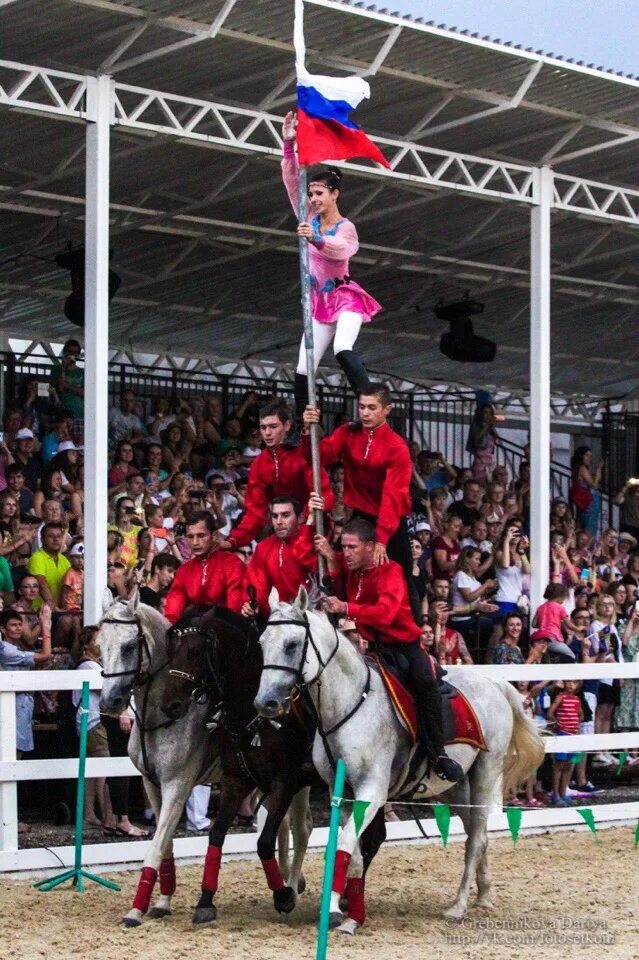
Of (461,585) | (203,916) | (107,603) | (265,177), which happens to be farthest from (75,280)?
(203,916)

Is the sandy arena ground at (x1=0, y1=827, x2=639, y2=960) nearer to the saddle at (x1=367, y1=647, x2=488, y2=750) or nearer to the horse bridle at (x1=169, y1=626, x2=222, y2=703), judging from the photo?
the saddle at (x1=367, y1=647, x2=488, y2=750)

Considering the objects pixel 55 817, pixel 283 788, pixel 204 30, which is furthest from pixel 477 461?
pixel 283 788

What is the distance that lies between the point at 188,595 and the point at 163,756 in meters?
1.08

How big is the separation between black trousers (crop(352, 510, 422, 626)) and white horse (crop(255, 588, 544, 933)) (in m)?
0.58

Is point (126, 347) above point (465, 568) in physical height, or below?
Result: above

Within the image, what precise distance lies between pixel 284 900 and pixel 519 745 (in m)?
1.98

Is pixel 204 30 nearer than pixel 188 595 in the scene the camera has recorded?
No

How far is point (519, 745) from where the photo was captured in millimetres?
10008

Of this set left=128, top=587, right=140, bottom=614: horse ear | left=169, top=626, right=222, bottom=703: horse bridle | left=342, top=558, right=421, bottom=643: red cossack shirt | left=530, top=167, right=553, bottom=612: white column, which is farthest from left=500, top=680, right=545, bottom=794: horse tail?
left=530, top=167, right=553, bottom=612: white column

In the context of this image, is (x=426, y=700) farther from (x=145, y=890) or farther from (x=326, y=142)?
(x=326, y=142)

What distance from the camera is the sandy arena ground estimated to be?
792cm

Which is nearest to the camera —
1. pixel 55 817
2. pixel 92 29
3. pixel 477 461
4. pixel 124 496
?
pixel 55 817

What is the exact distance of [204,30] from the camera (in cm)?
1323

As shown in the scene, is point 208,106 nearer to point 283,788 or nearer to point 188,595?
point 188,595
